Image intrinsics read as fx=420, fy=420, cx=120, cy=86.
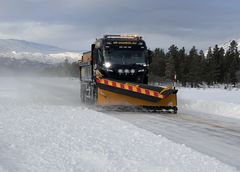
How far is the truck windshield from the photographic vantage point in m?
16.9

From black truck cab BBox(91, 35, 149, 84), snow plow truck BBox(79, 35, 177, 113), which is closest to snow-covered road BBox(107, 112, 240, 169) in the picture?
snow plow truck BBox(79, 35, 177, 113)

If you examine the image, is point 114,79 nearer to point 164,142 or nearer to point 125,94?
point 125,94

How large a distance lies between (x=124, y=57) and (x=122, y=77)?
82 cm

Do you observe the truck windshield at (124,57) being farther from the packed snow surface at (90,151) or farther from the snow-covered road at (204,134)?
the packed snow surface at (90,151)

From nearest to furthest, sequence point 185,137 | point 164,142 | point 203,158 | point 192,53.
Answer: point 203,158 → point 164,142 → point 185,137 → point 192,53

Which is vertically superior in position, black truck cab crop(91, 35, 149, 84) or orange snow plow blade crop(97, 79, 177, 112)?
black truck cab crop(91, 35, 149, 84)

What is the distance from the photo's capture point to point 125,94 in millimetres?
15523

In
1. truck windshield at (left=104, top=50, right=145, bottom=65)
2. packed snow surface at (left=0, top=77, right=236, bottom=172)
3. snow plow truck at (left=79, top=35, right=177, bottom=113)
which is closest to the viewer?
packed snow surface at (left=0, top=77, right=236, bottom=172)

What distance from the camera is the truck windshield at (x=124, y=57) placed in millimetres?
16922

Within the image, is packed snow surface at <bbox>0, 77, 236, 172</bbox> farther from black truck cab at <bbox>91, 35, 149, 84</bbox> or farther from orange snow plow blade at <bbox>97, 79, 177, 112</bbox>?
black truck cab at <bbox>91, 35, 149, 84</bbox>

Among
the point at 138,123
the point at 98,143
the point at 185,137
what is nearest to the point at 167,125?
the point at 138,123

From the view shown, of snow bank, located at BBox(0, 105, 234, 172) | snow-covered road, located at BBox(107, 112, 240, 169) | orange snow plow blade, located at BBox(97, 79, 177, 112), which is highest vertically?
orange snow plow blade, located at BBox(97, 79, 177, 112)

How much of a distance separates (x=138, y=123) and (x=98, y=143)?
169 inches

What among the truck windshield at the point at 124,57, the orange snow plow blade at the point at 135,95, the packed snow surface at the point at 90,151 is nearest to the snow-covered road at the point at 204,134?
the packed snow surface at the point at 90,151
